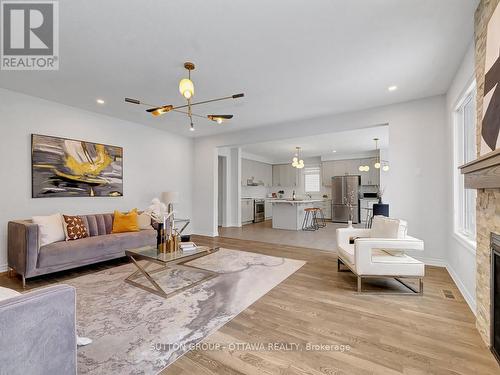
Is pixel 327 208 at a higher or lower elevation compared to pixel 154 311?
higher

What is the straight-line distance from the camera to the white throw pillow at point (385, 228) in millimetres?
Result: 2997

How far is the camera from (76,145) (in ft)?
14.3

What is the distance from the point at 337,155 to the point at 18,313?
31.8ft

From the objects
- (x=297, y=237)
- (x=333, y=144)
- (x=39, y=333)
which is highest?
(x=333, y=144)

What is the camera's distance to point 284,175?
1059 cm

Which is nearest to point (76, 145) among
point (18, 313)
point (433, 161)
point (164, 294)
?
point (164, 294)

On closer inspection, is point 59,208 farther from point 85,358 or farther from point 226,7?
point 226,7

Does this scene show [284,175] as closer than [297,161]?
No

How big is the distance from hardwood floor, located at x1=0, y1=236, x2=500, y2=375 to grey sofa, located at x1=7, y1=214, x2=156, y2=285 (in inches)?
10.3

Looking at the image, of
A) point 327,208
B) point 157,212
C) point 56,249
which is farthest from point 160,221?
point 327,208

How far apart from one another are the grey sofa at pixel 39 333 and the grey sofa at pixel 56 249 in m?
2.56

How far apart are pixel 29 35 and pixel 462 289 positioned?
219 inches

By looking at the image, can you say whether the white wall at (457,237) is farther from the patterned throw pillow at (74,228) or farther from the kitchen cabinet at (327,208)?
the kitchen cabinet at (327,208)

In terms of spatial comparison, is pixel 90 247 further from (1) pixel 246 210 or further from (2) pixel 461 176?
(1) pixel 246 210
